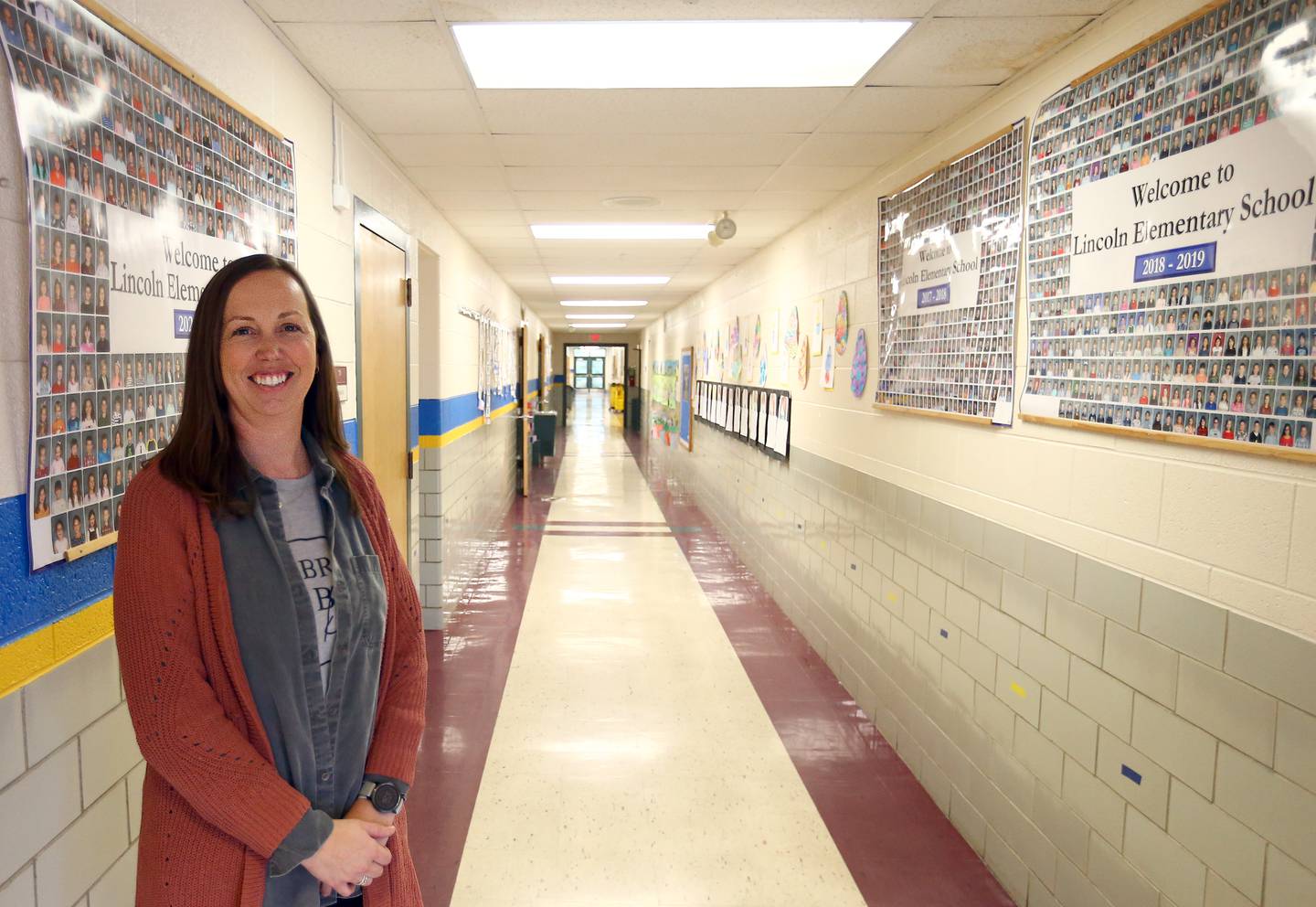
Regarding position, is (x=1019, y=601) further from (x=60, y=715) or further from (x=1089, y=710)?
(x=60, y=715)

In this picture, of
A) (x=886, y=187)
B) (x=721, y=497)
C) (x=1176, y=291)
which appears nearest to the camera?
(x=1176, y=291)

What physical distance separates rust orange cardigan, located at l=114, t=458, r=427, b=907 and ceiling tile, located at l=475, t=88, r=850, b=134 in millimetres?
2073

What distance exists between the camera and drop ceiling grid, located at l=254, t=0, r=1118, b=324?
2.06 meters

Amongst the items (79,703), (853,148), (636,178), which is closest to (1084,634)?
(853,148)

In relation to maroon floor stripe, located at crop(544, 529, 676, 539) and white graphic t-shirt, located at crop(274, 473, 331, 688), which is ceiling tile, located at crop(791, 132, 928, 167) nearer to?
white graphic t-shirt, located at crop(274, 473, 331, 688)

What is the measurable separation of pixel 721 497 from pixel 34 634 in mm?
6471

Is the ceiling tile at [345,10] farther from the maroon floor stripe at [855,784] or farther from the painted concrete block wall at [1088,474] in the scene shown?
the maroon floor stripe at [855,784]

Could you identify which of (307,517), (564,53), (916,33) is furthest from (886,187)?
(307,517)

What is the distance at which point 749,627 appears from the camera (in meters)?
4.75

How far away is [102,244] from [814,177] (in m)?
3.10

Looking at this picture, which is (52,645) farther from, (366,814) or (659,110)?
(659,110)

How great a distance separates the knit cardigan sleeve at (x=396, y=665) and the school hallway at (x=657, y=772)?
123 centimetres

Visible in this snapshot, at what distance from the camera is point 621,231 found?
5.32 m

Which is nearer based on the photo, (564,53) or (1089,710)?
(1089,710)
